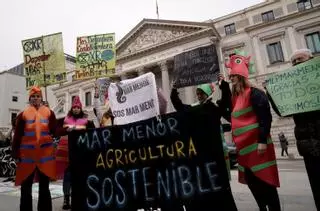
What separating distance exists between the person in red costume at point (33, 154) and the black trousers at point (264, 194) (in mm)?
2840

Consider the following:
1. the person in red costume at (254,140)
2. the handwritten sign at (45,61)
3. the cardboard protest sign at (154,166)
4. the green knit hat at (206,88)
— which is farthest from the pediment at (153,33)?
the cardboard protest sign at (154,166)

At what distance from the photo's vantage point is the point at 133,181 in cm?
316

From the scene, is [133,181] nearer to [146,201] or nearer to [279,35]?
[146,201]

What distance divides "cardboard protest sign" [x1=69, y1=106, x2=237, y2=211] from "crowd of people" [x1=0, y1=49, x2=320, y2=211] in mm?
358

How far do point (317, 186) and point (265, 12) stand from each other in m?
28.7

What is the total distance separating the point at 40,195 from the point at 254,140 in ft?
10.0

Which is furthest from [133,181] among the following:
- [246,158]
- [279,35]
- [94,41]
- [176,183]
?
[279,35]

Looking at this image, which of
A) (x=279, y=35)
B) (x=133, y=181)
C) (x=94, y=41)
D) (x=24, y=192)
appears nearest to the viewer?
(x=133, y=181)

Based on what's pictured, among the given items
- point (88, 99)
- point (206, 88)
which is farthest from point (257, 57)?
point (206, 88)

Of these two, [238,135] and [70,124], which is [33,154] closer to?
[70,124]

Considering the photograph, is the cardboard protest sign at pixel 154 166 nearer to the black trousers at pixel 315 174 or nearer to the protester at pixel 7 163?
the black trousers at pixel 315 174

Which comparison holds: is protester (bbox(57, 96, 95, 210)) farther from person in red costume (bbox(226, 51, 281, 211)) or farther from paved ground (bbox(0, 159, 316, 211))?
person in red costume (bbox(226, 51, 281, 211))

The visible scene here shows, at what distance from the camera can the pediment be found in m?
31.5

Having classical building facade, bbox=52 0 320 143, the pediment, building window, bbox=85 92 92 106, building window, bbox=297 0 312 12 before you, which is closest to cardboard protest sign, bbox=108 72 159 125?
classical building facade, bbox=52 0 320 143
